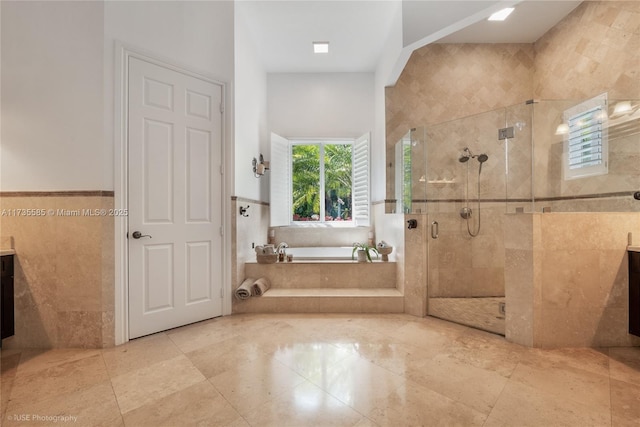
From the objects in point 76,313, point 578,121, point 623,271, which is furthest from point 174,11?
point 623,271

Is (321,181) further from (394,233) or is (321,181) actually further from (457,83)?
(457,83)

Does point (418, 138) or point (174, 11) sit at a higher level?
point (174, 11)

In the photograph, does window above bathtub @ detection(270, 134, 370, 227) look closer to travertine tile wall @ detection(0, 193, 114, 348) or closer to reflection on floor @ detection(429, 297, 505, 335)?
reflection on floor @ detection(429, 297, 505, 335)

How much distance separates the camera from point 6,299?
202 centimetres

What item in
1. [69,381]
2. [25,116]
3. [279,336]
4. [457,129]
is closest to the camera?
[69,381]

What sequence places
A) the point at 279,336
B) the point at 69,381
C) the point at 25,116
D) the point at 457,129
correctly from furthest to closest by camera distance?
the point at 457,129, the point at 279,336, the point at 25,116, the point at 69,381

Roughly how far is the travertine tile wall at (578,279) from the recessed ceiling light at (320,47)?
312 centimetres

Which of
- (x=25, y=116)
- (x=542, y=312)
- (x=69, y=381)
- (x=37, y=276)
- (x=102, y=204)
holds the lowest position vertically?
(x=69, y=381)

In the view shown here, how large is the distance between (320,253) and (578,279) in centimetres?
258

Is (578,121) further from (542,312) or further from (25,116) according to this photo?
(25,116)

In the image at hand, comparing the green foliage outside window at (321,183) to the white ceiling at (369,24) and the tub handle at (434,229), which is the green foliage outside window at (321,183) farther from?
the tub handle at (434,229)

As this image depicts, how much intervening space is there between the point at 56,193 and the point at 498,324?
401 cm

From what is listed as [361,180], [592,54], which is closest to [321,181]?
[361,180]

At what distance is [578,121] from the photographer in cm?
233
